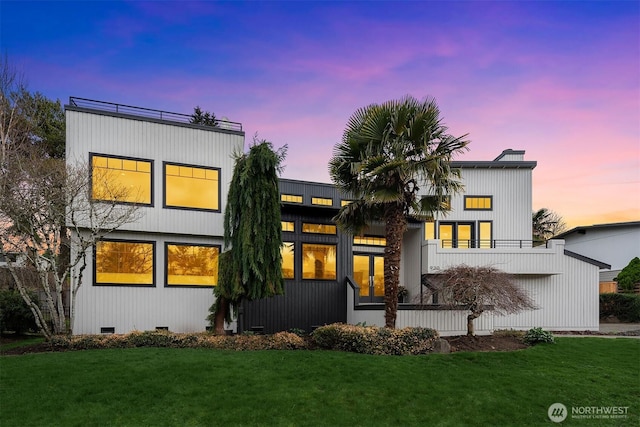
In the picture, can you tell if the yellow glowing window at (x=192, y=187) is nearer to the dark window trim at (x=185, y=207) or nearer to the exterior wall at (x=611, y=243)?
the dark window trim at (x=185, y=207)

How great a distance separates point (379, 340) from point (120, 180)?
8.78 m

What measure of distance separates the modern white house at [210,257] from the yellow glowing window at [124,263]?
0.03 metres

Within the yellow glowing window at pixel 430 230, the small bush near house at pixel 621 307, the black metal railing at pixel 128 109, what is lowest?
the small bush near house at pixel 621 307

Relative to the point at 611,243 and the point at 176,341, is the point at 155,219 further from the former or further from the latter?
the point at 611,243

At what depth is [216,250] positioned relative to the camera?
1509cm

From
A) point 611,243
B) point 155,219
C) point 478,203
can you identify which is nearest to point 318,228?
point 155,219

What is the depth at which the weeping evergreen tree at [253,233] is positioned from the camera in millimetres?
12203

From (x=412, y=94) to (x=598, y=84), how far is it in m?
7.35

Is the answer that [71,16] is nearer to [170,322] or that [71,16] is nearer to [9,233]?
[9,233]

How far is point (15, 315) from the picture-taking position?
45.1ft

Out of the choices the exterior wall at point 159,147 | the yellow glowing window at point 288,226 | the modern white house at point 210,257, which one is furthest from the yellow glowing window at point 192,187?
the yellow glowing window at point 288,226

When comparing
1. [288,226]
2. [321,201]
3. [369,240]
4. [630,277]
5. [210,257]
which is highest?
[321,201]

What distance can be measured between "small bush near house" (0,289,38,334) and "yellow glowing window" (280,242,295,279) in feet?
25.3

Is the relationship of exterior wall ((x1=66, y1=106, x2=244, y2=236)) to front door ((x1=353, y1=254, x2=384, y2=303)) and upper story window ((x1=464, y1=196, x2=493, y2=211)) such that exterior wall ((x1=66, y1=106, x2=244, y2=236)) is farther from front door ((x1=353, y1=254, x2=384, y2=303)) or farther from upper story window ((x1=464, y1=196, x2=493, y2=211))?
upper story window ((x1=464, y1=196, x2=493, y2=211))
